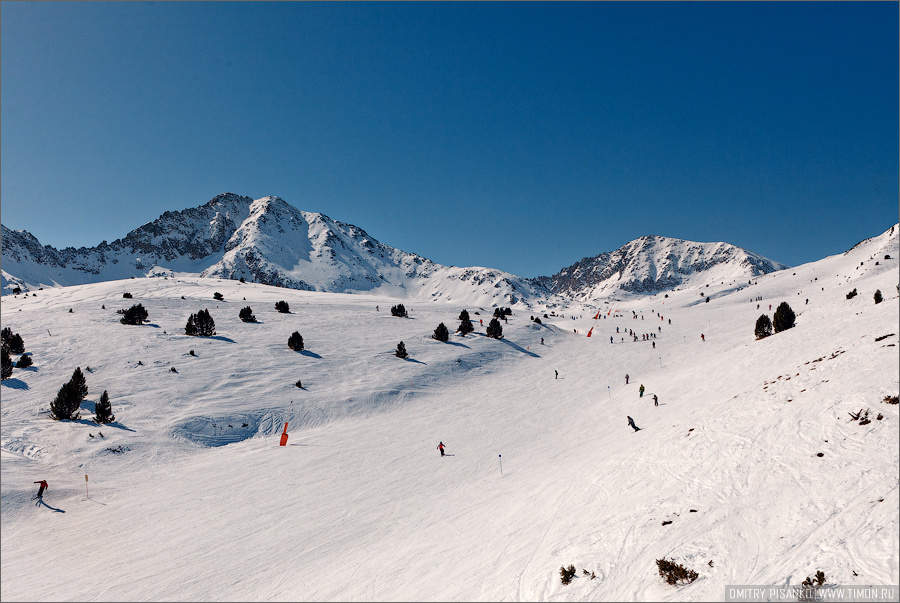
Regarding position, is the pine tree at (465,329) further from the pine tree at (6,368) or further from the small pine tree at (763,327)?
the pine tree at (6,368)

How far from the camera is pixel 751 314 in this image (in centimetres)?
5731

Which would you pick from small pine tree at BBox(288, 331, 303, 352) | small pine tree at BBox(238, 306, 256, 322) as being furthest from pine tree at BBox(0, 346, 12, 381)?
small pine tree at BBox(238, 306, 256, 322)

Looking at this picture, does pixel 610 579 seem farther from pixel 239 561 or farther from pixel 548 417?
pixel 548 417

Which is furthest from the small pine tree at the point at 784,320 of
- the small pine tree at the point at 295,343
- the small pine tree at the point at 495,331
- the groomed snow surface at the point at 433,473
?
the small pine tree at the point at 295,343

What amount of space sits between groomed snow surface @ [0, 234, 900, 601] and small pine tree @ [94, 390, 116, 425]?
30.2 inches

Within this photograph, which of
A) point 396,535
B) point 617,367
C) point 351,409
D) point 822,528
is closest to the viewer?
point 822,528

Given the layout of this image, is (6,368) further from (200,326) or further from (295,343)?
(295,343)

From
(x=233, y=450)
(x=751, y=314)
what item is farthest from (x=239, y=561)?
(x=751, y=314)

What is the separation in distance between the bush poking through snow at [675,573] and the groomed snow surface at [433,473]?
15 centimetres

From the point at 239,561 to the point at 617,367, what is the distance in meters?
34.9

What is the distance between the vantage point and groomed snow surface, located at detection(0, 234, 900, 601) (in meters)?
8.60

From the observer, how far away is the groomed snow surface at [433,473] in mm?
8602

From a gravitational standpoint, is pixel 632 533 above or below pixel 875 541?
→ below

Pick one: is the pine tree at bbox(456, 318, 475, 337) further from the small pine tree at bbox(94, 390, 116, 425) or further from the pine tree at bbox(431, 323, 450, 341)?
the small pine tree at bbox(94, 390, 116, 425)
